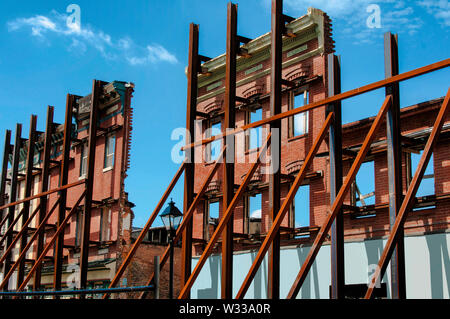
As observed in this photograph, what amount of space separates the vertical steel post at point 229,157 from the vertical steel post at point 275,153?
131 cm

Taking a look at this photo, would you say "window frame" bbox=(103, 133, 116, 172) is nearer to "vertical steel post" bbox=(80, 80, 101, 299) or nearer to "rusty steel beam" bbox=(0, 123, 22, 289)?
"vertical steel post" bbox=(80, 80, 101, 299)

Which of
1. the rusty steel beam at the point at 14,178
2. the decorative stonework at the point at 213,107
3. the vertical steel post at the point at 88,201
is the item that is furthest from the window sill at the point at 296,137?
the rusty steel beam at the point at 14,178

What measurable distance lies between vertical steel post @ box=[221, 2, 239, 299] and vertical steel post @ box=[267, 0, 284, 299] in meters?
1.31

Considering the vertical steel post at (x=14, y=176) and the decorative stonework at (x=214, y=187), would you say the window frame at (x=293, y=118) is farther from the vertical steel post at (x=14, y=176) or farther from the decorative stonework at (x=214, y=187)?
the vertical steel post at (x=14, y=176)

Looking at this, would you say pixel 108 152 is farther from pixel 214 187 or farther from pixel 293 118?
pixel 293 118

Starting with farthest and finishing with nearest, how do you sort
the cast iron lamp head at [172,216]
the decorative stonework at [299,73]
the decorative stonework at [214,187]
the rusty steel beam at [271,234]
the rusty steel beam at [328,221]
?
the decorative stonework at [214,187] < the decorative stonework at [299,73] < the cast iron lamp head at [172,216] < the rusty steel beam at [271,234] < the rusty steel beam at [328,221]

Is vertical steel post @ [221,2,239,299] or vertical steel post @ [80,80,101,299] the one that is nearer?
vertical steel post @ [221,2,239,299]

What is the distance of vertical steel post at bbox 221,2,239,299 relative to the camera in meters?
15.6

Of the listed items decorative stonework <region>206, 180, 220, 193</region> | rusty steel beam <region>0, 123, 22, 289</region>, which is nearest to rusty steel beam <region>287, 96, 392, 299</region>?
decorative stonework <region>206, 180, 220, 193</region>

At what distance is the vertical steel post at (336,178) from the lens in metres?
13.3

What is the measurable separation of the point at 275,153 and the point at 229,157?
1.30 meters

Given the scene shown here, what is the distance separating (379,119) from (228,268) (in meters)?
5.61
